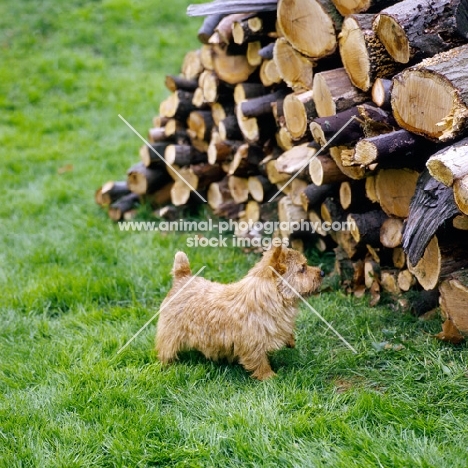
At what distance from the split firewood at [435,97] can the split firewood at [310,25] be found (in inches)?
27.5

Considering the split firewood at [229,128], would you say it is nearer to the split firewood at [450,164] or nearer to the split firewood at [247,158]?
the split firewood at [247,158]

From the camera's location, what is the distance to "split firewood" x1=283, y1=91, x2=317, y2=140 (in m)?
4.17

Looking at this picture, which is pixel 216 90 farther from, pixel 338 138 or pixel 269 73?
pixel 338 138

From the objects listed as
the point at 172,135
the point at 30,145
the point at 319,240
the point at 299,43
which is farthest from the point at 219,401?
the point at 30,145

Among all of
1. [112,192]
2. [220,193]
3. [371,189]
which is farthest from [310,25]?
[112,192]

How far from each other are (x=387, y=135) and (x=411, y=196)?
1.61ft

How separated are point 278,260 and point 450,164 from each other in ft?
3.57

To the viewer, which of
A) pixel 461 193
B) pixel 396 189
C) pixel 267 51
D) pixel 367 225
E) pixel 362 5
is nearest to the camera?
pixel 461 193

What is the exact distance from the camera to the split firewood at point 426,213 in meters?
3.16

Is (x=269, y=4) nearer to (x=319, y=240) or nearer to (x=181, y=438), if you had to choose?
(x=319, y=240)

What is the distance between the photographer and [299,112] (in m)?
4.25

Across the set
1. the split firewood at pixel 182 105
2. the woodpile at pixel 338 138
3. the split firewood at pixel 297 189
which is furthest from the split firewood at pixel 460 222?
the split firewood at pixel 182 105

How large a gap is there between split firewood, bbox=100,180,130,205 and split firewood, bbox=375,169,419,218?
293 centimetres

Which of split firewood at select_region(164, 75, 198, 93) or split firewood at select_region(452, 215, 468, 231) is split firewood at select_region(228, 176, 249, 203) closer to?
split firewood at select_region(164, 75, 198, 93)
